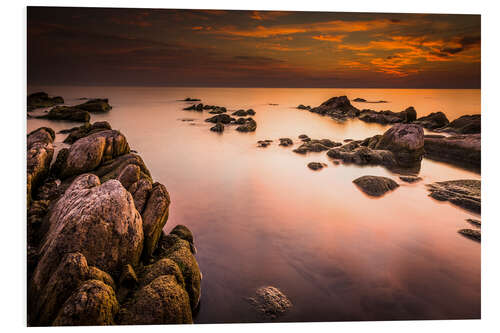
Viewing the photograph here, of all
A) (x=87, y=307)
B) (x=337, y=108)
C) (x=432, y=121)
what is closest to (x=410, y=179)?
(x=432, y=121)

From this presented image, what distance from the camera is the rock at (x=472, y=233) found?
515cm

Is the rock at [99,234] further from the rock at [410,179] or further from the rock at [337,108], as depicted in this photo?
the rock at [410,179]

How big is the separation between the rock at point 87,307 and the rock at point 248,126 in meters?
5.17

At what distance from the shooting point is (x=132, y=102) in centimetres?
622

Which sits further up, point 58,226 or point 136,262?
point 58,226

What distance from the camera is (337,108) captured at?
698cm

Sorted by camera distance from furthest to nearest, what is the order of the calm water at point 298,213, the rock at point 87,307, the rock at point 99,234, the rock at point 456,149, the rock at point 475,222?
the rock at point 456,149
the rock at point 475,222
the calm water at point 298,213
the rock at point 99,234
the rock at point 87,307

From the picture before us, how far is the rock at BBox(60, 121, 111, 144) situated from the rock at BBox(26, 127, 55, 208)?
1.40ft

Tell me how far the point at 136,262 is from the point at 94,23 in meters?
3.75

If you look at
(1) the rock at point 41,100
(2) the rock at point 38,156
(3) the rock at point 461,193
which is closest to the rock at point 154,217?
(2) the rock at point 38,156

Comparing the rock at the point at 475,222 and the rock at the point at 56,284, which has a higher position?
the rock at the point at 475,222

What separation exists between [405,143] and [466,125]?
4.46 feet
